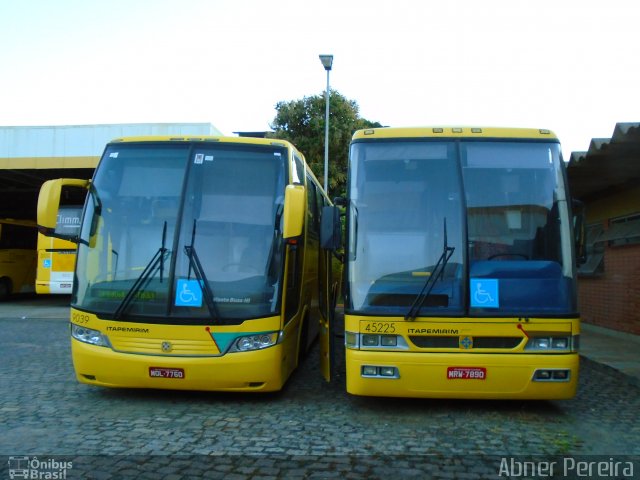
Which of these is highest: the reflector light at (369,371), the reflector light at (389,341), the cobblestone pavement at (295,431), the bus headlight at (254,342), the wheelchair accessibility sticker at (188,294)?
the wheelchair accessibility sticker at (188,294)

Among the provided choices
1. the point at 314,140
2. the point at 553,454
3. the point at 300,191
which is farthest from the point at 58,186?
the point at 314,140

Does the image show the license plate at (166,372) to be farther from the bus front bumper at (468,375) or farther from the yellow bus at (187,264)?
the bus front bumper at (468,375)

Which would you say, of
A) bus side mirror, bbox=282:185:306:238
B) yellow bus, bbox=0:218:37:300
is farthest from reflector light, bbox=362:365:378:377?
yellow bus, bbox=0:218:37:300

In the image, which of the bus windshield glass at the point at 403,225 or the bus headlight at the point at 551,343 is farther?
the bus windshield glass at the point at 403,225

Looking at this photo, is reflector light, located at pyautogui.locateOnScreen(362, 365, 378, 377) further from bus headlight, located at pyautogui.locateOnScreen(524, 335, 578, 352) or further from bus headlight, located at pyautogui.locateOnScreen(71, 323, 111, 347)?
bus headlight, located at pyautogui.locateOnScreen(71, 323, 111, 347)

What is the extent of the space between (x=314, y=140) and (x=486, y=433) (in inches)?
731

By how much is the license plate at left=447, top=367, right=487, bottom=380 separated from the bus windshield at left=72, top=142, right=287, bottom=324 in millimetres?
1927

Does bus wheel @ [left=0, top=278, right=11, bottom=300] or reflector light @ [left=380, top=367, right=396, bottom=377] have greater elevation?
bus wheel @ [left=0, top=278, right=11, bottom=300]

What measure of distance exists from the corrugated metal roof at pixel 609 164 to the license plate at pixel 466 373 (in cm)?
425

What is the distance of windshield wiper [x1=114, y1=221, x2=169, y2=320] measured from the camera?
599 centimetres

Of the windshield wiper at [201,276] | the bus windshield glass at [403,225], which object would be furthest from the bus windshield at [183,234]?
the bus windshield glass at [403,225]

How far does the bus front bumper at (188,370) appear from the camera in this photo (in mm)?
5879

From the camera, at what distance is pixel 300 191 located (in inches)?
237

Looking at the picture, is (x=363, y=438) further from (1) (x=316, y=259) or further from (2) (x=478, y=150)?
(1) (x=316, y=259)
